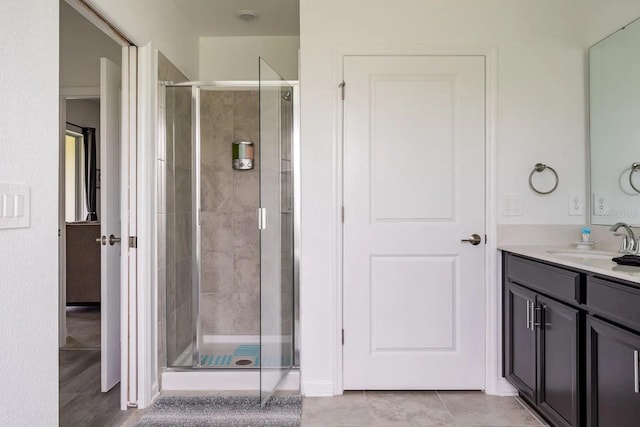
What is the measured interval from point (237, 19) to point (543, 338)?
113 inches

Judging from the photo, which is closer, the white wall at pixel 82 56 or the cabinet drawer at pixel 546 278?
the cabinet drawer at pixel 546 278

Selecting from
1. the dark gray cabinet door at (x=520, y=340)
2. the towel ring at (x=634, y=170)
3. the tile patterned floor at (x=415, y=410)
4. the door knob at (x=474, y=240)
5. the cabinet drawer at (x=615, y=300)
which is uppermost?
the towel ring at (x=634, y=170)

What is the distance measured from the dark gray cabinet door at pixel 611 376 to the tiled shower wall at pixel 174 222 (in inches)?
87.6

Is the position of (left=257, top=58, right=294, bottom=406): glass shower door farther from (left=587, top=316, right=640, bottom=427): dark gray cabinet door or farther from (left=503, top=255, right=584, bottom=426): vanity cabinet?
(left=587, top=316, right=640, bottom=427): dark gray cabinet door

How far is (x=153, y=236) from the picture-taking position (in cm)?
262

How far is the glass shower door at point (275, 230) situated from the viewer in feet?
8.12

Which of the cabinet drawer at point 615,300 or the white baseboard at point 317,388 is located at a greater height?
the cabinet drawer at point 615,300

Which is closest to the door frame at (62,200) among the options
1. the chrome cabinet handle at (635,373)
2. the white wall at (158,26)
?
the white wall at (158,26)

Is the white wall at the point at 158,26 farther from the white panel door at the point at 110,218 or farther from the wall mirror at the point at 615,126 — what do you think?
the wall mirror at the point at 615,126

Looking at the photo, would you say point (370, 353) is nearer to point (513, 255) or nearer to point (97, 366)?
point (513, 255)

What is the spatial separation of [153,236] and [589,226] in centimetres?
253

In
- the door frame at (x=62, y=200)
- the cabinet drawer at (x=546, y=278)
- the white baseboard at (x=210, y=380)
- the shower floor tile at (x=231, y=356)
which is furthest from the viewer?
the door frame at (x=62, y=200)
